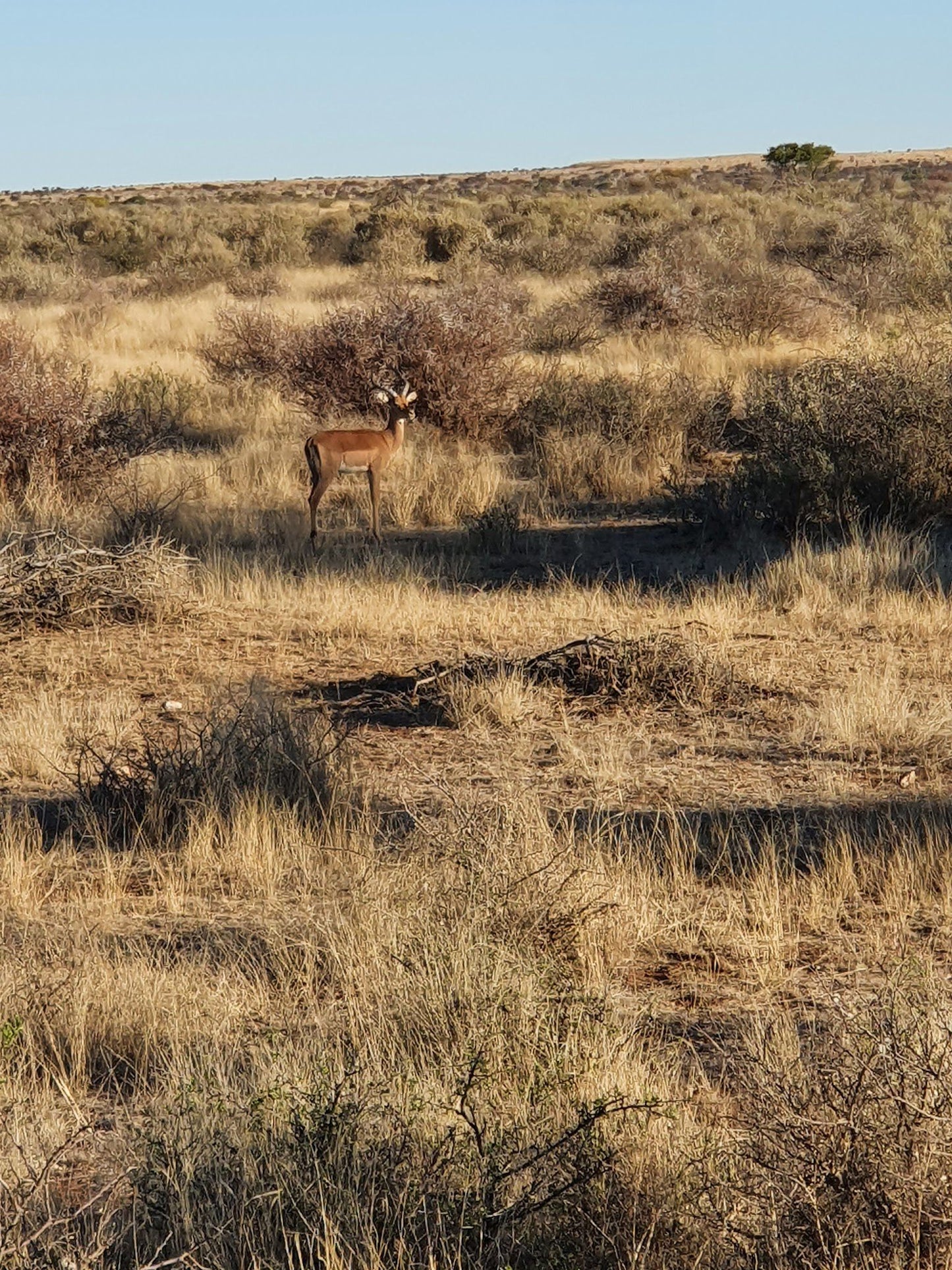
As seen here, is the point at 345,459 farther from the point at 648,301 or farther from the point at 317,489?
the point at 648,301

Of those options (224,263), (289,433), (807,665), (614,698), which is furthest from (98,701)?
(224,263)

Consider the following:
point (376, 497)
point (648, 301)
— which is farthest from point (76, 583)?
point (648, 301)

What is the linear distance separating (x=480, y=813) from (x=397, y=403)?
6972mm

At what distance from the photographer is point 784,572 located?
905cm

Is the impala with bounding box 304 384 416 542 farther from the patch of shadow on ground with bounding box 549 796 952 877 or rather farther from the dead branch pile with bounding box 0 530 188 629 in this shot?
the patch of shadow on ground with bounding box 549 796 952 877

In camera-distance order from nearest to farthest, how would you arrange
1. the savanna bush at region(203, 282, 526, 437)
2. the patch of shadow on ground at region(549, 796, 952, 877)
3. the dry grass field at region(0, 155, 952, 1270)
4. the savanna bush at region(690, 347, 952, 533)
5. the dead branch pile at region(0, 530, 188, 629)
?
the dry grass field at region(0, 155, 952, 1270), the patch of shadow on ground at region(549, 796, 952, 877), the dead branch pile at region(0, 530, 188, 629), the savanna bush at region(690, 347, 952, 533), the savanna bush at region(203, 282, 526, 437)

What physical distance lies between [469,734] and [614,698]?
0.81m

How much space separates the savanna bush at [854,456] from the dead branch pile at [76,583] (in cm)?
421

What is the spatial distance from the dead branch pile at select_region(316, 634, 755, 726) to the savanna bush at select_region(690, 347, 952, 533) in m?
3.31

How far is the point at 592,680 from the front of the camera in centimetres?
729

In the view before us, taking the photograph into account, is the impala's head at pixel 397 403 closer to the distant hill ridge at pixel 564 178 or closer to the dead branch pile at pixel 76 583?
the dead branch pile at pixel 76 583

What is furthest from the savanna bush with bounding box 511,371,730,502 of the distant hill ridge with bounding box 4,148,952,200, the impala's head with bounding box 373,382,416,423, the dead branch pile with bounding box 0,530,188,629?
the distant hill ridge with bounding box 4,148,952,200

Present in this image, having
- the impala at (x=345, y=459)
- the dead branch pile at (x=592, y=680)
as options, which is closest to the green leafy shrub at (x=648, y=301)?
the impala at (x=345, y=459)

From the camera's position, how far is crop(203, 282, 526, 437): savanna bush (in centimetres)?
1406
